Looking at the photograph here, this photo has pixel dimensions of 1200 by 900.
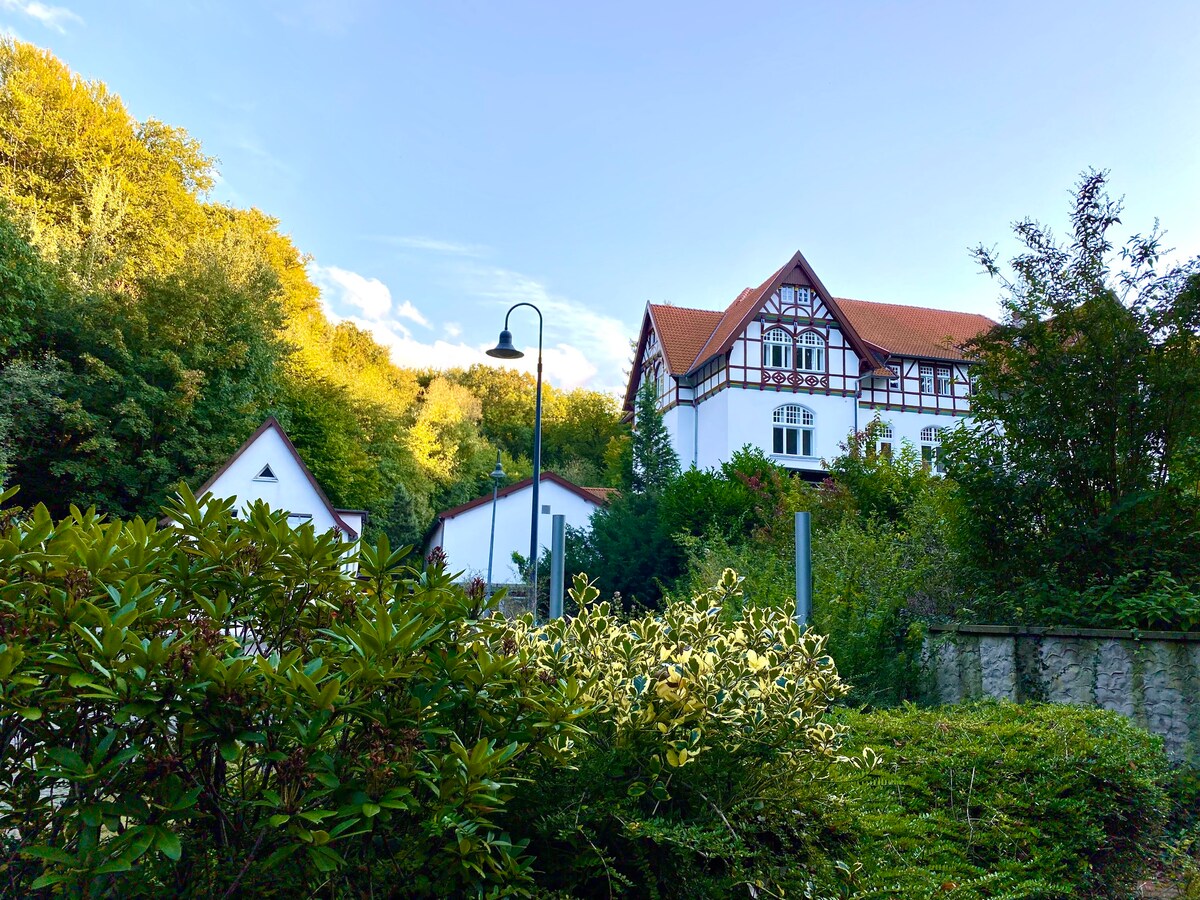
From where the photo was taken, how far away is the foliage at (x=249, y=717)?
1.92 metres

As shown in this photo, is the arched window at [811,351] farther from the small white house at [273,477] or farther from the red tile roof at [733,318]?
the small white house at [273,477]

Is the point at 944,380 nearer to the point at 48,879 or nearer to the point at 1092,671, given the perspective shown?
the point at 1092,671

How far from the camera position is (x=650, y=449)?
94.6 ft

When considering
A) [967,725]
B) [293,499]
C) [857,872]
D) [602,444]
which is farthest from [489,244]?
[602,444]

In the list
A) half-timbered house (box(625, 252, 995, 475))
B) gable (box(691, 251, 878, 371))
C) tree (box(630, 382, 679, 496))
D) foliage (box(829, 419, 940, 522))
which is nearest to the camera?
foliage (box(829, 419, 940, 522))

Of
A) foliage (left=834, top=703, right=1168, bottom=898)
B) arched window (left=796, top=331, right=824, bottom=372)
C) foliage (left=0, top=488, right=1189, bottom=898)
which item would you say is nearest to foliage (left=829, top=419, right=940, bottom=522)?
foliage (left=834, top=703, right=1168, bottom=898)

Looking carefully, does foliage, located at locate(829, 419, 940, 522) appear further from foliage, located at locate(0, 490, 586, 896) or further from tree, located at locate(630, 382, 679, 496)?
foliage, located at locate(0, 490, 586, 896)

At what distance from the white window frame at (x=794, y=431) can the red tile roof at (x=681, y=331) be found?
4.54 m

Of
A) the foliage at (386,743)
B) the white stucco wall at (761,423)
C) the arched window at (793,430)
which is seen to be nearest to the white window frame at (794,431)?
the arched window at (793,430)

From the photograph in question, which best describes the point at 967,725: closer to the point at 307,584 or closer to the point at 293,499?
the point at 307,584

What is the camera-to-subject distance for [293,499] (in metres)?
23.0

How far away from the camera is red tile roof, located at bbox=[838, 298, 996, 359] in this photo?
117ft

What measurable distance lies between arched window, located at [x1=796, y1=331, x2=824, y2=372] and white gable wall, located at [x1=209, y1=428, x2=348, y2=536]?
763 inches

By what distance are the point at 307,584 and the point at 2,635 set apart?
0.75m
